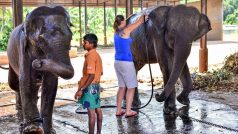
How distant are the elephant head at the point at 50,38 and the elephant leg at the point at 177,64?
7.36 ft

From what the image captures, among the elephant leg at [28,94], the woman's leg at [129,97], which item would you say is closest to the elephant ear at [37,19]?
the elephant leg at [28,94]

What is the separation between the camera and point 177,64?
19.5 ft

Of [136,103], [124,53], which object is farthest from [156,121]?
[136,103]

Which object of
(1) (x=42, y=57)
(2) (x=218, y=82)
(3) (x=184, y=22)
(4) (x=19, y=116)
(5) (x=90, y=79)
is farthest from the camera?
(2) (x=218, y=82)

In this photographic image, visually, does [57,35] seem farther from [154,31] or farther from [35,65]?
[154,31]

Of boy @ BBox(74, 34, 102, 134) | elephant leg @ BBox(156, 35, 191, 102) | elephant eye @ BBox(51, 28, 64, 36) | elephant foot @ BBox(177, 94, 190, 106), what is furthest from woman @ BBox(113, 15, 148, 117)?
elephant eye @ BBox(51, 28, 64, 36)

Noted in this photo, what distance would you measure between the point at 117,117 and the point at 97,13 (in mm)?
32190

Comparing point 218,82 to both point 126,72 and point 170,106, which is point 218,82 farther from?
point 126,72

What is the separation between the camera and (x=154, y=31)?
21.3ft

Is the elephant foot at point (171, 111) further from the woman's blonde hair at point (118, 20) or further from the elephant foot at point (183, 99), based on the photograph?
the woman's blonde hair at point (118, 20)

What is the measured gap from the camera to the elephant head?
151 inches

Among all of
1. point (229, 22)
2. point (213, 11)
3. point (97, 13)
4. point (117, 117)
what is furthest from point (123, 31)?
point (229, 22)

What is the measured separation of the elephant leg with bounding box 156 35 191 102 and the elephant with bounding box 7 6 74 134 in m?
1.89

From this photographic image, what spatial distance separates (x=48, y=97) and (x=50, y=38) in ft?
3.68
